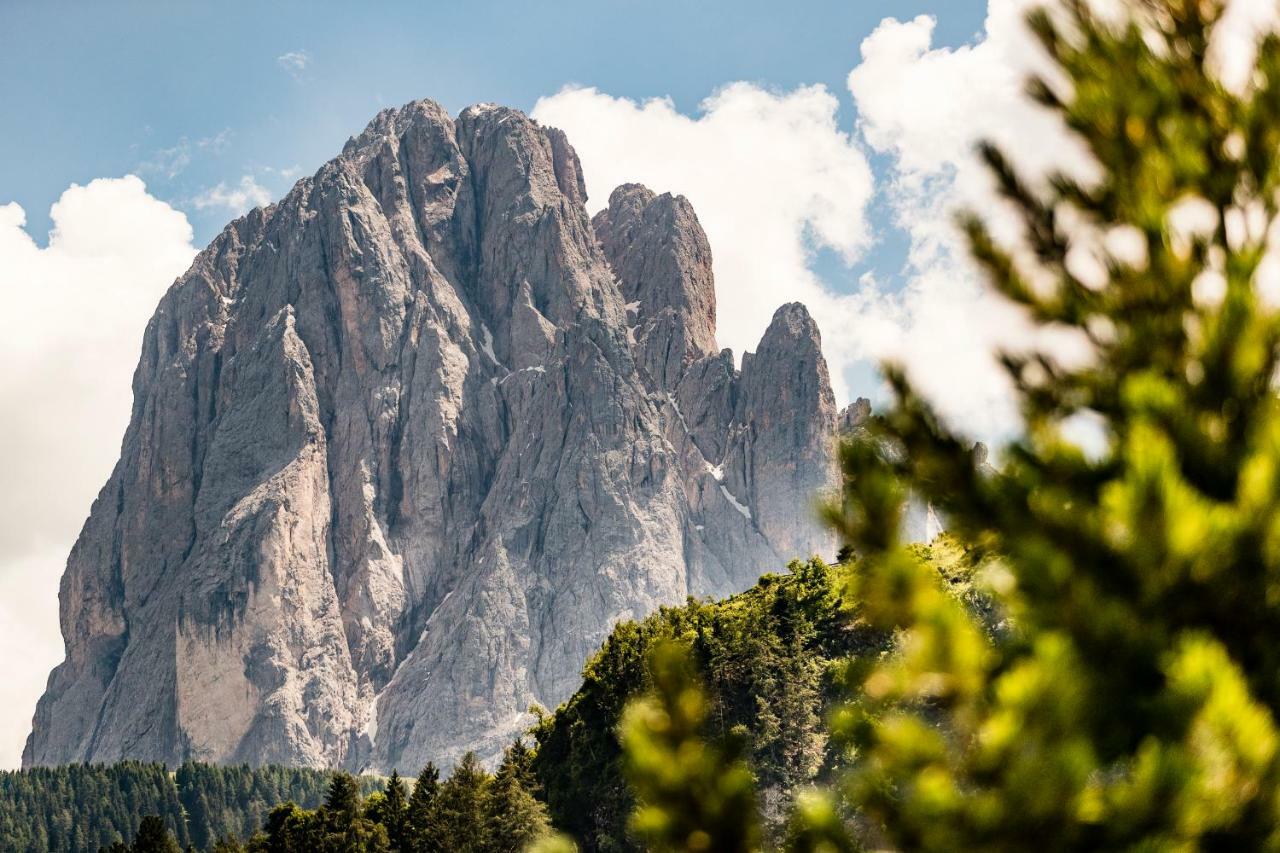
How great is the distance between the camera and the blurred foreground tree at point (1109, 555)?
12.6 feet

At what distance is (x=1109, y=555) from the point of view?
4.43 meters

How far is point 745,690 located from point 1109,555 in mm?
47905

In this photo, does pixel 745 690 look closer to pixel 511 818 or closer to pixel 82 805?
pixel 511 818

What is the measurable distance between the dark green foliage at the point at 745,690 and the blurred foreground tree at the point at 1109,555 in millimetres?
38801

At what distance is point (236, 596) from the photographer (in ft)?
600

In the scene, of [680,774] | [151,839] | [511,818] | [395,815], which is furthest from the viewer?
[395,815]

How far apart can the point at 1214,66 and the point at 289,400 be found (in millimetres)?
200354

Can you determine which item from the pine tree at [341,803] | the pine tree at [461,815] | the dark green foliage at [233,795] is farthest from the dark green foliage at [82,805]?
the pine tree at [461,815]

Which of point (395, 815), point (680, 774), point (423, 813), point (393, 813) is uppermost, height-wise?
point (393, 813)

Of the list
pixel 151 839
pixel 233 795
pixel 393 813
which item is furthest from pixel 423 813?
pixel 233 795

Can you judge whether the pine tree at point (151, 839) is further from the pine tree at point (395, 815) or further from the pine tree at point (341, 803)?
the pine tree at point (395, 815)

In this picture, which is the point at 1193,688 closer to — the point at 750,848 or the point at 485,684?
the point at 750,848

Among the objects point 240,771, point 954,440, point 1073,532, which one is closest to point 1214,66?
point 954,440

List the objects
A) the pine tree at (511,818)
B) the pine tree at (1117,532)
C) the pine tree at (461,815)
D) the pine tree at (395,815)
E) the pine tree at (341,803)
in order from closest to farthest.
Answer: the pine tree at (1117,532)
the pine tree at (511,818)
the pine tree at (461,815)
the pine tree at (341,803)
the pine tree at (395,815)
